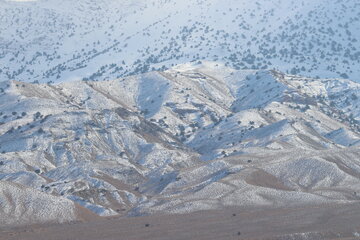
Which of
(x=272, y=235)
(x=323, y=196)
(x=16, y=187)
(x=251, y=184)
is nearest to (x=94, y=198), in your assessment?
(x=16, y=187)

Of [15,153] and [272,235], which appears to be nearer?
[272,235]

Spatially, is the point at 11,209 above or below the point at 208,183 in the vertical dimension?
above

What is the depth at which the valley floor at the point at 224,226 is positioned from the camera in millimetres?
118288

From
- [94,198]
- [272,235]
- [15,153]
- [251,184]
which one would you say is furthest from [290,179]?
[15,153]

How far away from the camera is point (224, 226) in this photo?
418 feet

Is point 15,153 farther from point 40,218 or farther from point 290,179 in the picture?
point 290,179

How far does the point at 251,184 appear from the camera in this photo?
527 ft

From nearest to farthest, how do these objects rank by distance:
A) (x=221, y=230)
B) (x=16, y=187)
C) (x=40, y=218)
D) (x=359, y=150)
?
(x=221, y=230) → (x=40, y=218) → (x=16, y=187) → (x=359, y=150)

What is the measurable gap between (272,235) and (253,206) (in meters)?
29.8

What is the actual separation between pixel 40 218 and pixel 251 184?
4274 centimetres

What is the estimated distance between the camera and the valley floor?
11829 cm

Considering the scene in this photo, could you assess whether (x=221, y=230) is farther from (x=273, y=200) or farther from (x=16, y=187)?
(x=16, y=187)

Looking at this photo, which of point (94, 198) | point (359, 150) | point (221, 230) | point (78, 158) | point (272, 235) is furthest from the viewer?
point (78, 158)

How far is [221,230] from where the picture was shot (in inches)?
4887
